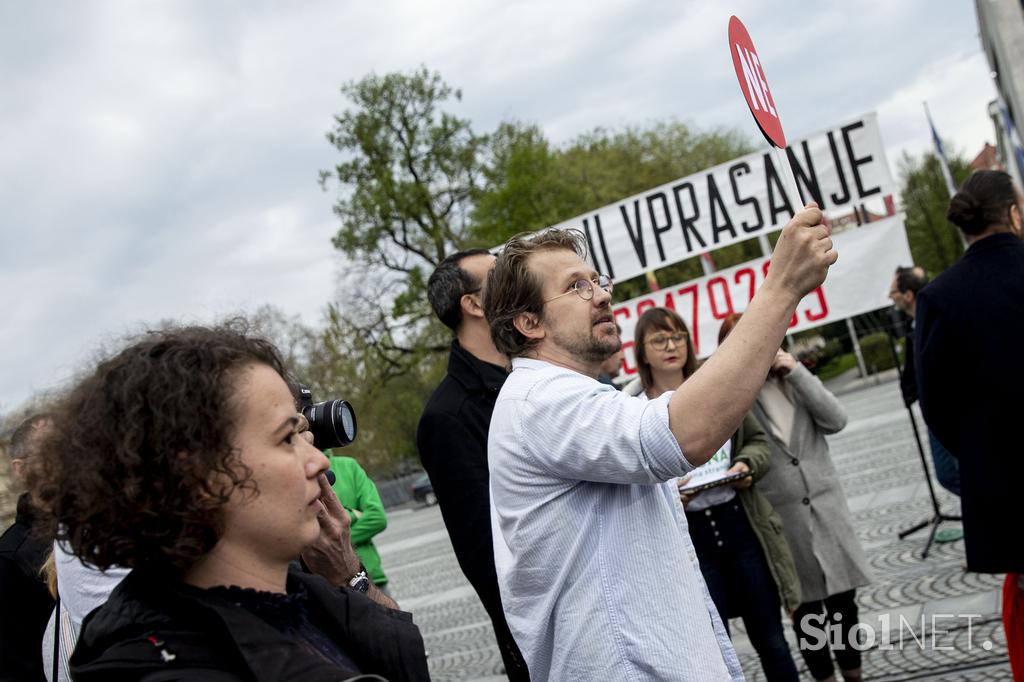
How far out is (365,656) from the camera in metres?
1.62

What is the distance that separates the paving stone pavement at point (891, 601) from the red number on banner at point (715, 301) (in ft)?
6.79

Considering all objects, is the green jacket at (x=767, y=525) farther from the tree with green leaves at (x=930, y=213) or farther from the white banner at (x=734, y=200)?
the tree with green leaves at (x=930, y=213)

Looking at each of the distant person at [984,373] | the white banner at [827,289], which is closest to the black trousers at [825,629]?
the distant person at [984,373]

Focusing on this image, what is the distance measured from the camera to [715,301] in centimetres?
730

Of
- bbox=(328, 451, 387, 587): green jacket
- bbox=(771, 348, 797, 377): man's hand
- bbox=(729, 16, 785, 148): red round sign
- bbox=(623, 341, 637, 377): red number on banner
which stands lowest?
bbox=(328, 451, 387, 587): green jacket

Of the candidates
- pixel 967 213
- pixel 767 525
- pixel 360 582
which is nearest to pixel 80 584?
pixel 360 582

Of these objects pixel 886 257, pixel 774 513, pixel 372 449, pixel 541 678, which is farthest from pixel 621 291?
pixel 541 678

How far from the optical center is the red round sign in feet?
7.43

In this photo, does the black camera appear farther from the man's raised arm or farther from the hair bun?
the hair bun

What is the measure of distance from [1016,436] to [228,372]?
9.94 ft

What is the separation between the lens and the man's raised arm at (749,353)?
6.89ft

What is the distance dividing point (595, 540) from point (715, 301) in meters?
5.19

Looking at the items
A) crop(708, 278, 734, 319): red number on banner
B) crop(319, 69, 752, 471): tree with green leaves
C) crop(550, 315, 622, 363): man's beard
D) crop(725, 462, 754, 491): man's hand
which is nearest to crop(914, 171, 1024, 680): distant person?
crop(725, 462, 754, 491): man's hand

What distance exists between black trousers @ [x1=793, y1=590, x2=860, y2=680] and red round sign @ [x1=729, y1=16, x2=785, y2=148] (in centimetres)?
301
